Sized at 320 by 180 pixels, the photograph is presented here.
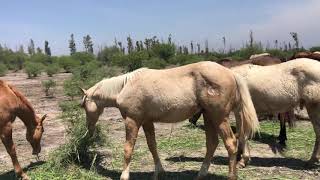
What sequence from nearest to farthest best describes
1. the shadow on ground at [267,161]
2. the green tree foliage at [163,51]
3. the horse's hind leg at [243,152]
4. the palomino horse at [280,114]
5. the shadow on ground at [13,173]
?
the shadow on ground at [13,173]
the horse's hind leg at [243,152]
the shadow on ground at [267,161]
the palomino horse at [280,114]
the green tree foliage at [163,51]

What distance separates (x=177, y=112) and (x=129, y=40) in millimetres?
60416

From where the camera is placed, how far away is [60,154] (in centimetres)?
747

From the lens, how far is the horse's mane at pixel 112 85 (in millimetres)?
6910

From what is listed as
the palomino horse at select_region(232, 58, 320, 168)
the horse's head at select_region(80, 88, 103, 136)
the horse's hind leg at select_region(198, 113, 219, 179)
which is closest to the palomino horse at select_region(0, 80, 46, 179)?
the horse's head at select_region(80, 88, 103, 136)

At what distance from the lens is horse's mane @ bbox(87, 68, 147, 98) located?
272 inches

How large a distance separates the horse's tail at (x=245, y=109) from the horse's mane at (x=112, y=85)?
1593mm

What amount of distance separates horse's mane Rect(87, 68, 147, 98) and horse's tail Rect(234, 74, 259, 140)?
62.7 inches

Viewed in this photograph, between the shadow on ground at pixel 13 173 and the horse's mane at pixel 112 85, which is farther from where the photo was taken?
the shadow on ground at pixel 13 173

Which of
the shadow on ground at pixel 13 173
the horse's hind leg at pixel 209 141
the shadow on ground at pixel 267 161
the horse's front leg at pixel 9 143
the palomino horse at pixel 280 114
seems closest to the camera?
the horse's hind leg at pixel 209 141

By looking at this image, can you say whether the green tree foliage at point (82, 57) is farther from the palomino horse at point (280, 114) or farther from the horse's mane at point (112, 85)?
the horse's mane at point (112, 85)

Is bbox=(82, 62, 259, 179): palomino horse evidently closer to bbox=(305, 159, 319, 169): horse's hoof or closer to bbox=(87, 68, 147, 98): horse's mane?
bbox=(87, 68, 147, 98): horse's mane

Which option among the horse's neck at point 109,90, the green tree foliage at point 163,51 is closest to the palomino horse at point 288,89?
the horse's neck at point 109,90

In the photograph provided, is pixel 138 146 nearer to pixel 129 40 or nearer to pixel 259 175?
pixel 259 175

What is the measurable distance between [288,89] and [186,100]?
83.1 inches
